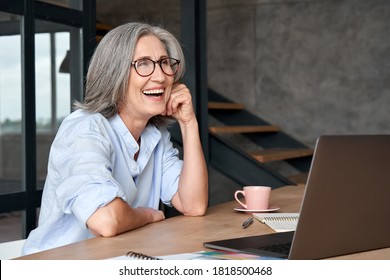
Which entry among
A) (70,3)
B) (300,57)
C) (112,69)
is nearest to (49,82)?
(70,3)

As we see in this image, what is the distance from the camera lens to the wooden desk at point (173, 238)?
1460 mm

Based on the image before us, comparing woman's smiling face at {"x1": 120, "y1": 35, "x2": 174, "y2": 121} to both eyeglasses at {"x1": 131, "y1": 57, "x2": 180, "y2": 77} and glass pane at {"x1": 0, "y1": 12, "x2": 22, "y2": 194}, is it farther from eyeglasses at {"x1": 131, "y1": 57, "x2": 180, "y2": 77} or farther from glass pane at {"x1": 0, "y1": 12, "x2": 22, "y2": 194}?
glass pane at {"x1": 0, "y1": 12, "x2": 22, "y2": 194}

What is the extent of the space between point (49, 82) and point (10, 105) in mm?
281

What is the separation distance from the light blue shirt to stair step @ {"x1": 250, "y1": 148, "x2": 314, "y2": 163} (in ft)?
7.91

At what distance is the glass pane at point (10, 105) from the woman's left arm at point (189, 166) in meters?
0.86

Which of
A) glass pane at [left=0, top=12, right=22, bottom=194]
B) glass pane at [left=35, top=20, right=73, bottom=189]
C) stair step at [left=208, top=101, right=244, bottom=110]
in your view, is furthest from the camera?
stair step at [left=208, top=101, right=244, bottom=110]

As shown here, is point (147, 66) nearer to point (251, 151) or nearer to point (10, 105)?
point (10, 105)

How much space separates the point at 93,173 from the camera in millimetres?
1828

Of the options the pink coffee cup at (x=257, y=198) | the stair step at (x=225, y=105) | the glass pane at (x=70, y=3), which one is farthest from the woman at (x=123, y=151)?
the stair step at (x=225, y=105)

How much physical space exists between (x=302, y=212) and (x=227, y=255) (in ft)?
0.69

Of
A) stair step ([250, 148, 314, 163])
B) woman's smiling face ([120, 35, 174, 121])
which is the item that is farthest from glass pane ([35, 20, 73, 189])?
stair step ([250, 148, 314, 163])

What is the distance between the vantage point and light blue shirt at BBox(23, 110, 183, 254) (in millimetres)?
1815

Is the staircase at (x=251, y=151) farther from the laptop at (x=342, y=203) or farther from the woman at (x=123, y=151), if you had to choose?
the laptop at (x=342, y=203)

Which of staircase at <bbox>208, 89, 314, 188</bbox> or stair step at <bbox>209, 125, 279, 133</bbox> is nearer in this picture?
staircase at <bbox>208, 89, 314, 188</bbox>
